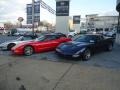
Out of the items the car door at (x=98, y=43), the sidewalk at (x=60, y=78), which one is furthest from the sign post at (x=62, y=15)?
the sidewalk at (x=60, y=78)

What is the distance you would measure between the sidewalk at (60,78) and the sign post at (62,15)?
33.8 m

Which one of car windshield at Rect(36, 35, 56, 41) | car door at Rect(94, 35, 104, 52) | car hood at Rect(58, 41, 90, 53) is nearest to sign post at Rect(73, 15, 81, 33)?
car windshield at Rect(36, 35, 56, 41)

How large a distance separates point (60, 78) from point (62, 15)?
120 ft

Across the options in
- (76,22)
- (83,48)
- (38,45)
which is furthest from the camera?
(76,22)

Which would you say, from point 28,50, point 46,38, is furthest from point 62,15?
point 28,50

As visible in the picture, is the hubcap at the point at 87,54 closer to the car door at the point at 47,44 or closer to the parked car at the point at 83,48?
the parked car at the point at 83,48

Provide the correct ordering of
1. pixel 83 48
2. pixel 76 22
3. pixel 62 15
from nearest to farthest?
1. pixel 83 48
2. pixel 62 15
3. pixel 76 22

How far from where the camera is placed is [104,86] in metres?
5.13

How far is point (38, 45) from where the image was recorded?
11.0 metres

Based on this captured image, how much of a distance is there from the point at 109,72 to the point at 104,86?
5.36 ft

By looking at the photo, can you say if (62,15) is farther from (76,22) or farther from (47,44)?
(47,44)

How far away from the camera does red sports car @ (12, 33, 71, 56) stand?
10.4 meters

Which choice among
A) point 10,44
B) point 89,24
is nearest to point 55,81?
point 10,44

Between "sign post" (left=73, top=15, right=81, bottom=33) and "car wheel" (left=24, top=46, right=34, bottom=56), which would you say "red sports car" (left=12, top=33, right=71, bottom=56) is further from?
"sign post" (left=73, top=15, right=81, bottom=33)
